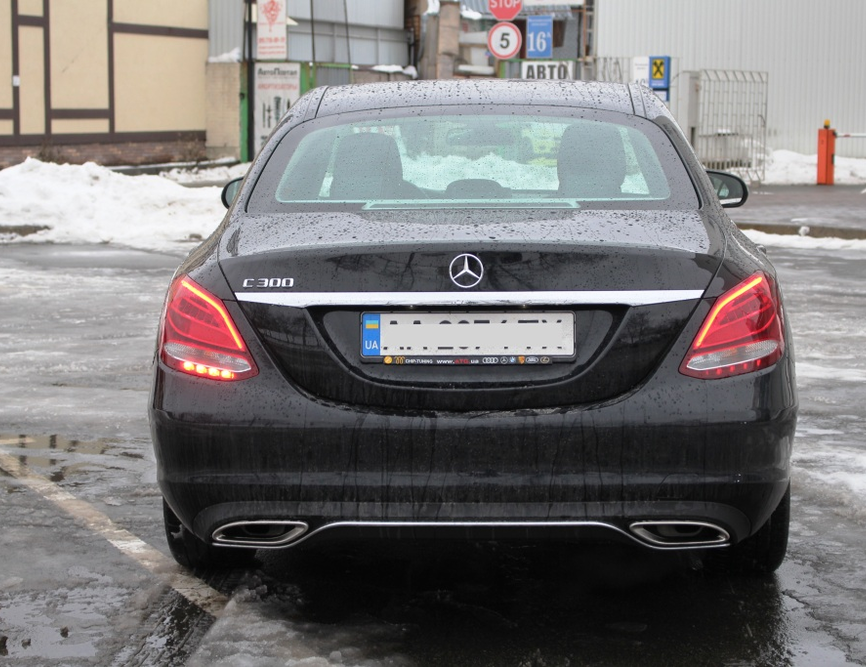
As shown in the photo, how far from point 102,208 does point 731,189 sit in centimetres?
1326

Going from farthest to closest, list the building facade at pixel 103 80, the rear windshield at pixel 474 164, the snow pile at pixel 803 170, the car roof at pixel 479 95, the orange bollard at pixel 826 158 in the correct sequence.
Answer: the snow pile at pixel 803 170
the building facade at pixel 103 80
the orange bollard at pixel 826 158
the car roof at pixel 479 95
the rear windshield at pixel 474 164

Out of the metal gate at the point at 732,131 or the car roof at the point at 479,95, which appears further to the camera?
the metal gate at the point at 732,131

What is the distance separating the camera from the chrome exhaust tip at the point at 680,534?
3557mm

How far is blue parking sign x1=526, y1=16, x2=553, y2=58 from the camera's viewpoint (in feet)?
77.5

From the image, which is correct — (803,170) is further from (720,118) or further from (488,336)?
(488,336)

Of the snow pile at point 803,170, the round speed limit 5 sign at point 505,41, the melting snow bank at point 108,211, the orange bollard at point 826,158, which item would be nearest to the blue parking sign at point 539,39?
the round speed limit 5 sign at point 505,41

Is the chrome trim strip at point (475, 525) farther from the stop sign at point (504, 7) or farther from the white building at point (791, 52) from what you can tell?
the white building at point (791, 52)

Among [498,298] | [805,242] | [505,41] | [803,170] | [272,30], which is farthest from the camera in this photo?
[272,30]

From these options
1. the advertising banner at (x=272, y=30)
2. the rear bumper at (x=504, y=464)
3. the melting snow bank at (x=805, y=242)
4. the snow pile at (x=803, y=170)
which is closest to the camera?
the rear bumper at (x=504, y=464)

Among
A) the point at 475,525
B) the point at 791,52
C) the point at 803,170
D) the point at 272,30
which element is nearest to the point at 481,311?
the point at 475,525

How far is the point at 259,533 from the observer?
3.70 metres

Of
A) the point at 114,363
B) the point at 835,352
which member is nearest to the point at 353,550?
the point at 114,363

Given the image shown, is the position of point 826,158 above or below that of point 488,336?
below

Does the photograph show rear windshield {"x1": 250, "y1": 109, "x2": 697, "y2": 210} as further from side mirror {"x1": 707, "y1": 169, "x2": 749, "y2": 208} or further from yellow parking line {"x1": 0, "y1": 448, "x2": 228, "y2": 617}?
side mirror {"x1": 707, "y1": 169, "x2": 749, "y2": 208}
